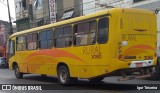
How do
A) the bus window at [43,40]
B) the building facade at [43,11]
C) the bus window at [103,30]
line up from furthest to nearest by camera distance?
the building facade at [43,11] → the bus window at [43,40] → the bus window at [103,30]

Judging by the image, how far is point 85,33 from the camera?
15.3m

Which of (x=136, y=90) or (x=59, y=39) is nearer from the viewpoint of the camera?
(x=136, y=90)

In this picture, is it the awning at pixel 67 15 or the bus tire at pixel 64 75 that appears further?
the awning at pixel 67 15

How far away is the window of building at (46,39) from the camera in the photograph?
18.1 metres

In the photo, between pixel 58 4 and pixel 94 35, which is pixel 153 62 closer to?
pixel 94 35

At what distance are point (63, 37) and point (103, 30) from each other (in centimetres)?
323

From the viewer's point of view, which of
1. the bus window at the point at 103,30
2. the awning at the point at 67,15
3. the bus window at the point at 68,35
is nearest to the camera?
the bus window at the point at 103,30

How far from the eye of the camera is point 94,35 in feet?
48.1

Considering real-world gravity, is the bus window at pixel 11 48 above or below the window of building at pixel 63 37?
below

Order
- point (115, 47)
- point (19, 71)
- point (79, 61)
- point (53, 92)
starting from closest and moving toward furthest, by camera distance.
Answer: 1. point (115, 47)
2. point (53, 92)
3. point (79, 61)
4. point (19, 71)

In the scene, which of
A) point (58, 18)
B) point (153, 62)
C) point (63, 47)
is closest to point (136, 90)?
point (153, 62)

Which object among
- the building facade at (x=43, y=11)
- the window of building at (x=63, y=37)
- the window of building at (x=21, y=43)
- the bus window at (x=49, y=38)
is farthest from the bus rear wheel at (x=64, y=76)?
the building facade at (x=43, y=11)

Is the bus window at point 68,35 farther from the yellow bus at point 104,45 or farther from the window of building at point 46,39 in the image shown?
the window of building at point 46,39

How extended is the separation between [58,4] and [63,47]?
75.4 feet
